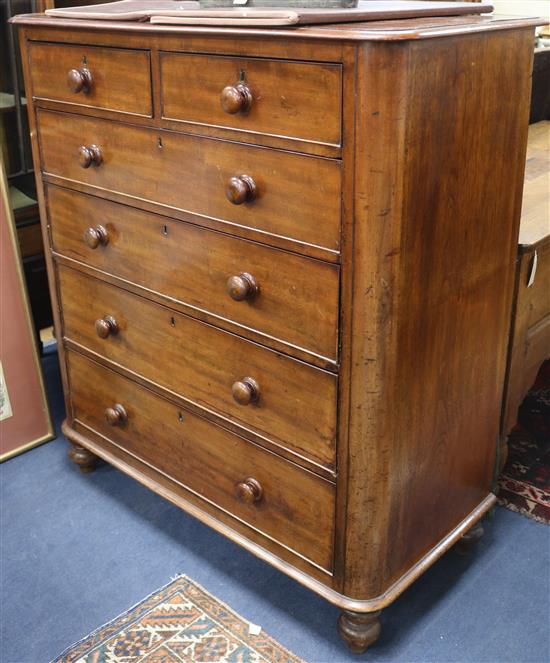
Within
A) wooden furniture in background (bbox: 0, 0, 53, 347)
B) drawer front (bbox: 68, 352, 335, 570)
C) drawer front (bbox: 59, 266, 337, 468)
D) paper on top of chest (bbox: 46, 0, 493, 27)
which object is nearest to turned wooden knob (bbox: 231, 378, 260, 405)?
drawer front (bbox: 59, 266, 337, 468)

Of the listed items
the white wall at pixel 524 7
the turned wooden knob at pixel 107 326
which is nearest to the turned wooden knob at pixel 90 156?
the turned wooden knob at pixel 107 326

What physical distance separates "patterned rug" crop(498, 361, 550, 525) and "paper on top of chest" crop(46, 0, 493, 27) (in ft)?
4.24

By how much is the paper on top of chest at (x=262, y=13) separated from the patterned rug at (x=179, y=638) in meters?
1.29

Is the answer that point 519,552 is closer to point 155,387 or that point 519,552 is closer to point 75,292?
point 155,387

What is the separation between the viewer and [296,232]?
4.90ft

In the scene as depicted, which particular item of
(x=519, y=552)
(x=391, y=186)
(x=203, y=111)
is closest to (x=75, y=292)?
(x=203, y=111)

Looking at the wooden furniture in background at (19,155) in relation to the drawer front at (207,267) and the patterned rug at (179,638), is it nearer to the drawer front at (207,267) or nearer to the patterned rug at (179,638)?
the drawer front at (207,267)

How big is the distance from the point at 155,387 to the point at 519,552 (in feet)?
3.34

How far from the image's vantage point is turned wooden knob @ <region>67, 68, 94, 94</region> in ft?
5.88

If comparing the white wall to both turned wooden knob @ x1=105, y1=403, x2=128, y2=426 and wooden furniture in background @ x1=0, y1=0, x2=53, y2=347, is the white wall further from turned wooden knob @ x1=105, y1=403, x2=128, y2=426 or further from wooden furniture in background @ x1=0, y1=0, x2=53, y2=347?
turned wooden knob @ x1=105, y1=403, x2=128, y2=426

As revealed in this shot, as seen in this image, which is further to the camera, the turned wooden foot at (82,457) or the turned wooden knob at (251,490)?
the turned wooden foot at (82,457)

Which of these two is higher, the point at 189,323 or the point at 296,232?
the point at 296,232

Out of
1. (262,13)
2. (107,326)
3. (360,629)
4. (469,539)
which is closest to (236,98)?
(262,13)

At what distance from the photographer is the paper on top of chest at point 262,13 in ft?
4.56
